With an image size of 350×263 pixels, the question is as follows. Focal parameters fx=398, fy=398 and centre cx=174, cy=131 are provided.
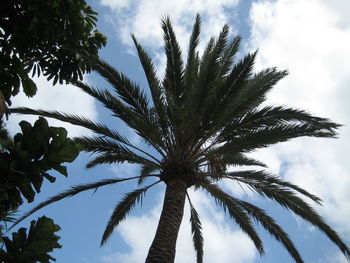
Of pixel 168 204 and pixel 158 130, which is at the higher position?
pixel 158 130

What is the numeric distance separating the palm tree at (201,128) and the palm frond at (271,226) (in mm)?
26

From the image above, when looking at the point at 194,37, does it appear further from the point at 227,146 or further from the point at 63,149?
the point at 63,149

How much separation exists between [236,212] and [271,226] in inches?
39.0

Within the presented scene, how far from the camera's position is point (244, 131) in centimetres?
972

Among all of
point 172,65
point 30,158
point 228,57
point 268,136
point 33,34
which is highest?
point 228,57

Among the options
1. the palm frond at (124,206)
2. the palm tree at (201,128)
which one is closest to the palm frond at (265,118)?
the palm tree at (201,128)

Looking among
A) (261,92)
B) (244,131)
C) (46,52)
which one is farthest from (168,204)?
(46,52)

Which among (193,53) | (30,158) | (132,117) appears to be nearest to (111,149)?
(132,117)

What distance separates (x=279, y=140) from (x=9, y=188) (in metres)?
7.58

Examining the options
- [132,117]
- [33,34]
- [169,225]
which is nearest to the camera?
[33,34]

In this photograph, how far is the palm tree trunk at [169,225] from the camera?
7957 millimetres

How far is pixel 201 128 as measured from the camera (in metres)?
9.55

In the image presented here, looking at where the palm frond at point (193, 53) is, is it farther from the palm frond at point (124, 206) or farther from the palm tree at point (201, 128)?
the palm frond at point (124, 206)

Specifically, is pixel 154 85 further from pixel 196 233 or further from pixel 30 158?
pixel 30 158
